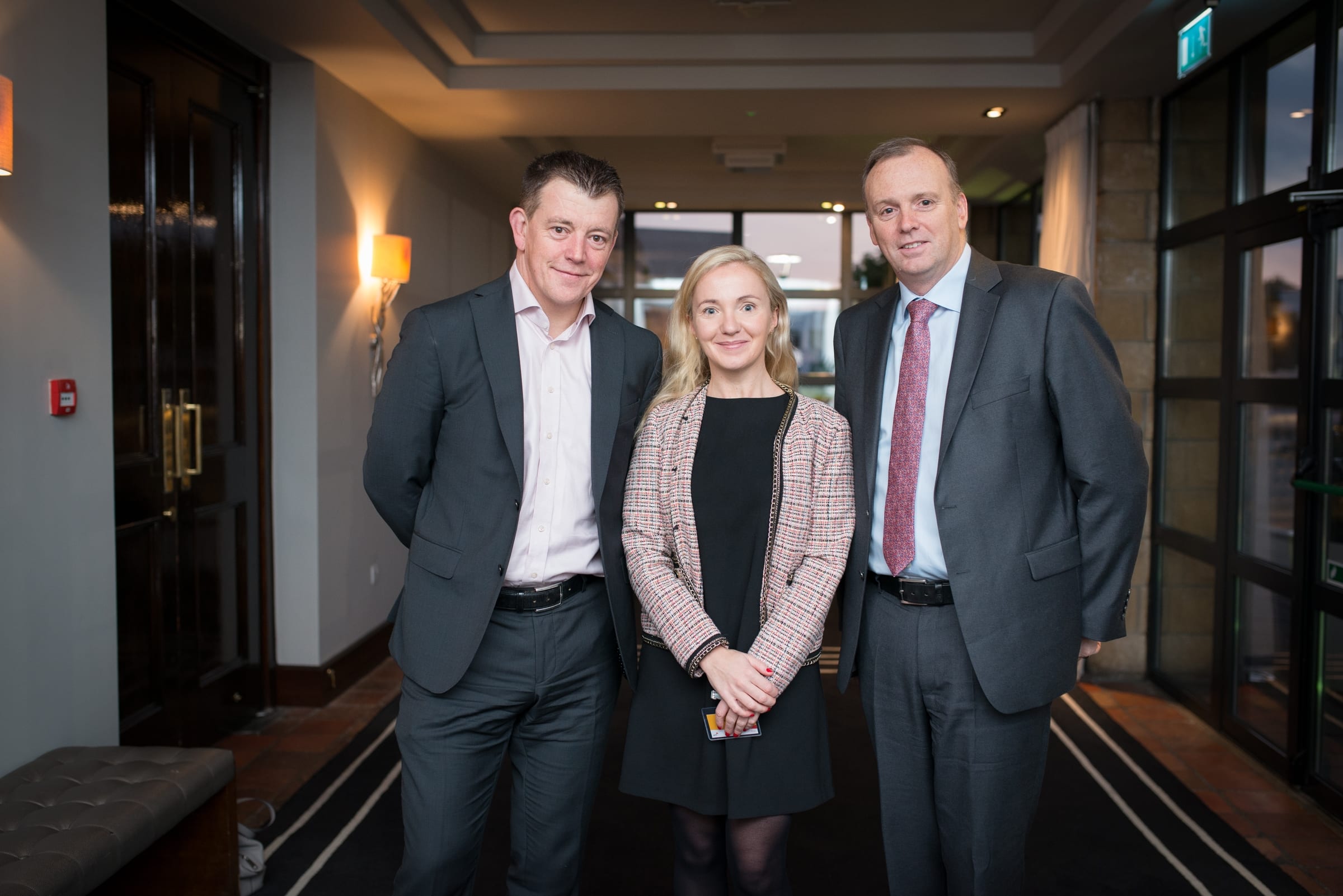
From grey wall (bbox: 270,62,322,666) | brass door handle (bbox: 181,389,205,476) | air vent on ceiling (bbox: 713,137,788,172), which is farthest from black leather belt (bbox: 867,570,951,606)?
air vent on ceiling (bbox: 713,137,788,172)

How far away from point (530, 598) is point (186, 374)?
2404 millimetres

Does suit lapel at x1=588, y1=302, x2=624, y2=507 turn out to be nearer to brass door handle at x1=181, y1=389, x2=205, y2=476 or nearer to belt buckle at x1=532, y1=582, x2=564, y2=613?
belt buckle at x1=532, y1=582, x2=564, y2=613

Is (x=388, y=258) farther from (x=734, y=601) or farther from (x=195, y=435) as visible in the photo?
(x=734, y=601)

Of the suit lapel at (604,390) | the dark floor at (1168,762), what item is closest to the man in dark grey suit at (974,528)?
the suit lapel at (604,390)

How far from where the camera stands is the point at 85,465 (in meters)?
2.99

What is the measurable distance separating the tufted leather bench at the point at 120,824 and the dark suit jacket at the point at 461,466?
2.66 ft

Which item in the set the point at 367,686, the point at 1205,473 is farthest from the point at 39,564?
the point at 1205,473

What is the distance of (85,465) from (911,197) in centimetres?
254

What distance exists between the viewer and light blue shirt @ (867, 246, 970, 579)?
198 cm

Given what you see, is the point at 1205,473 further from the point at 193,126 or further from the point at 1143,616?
the point at 193,126

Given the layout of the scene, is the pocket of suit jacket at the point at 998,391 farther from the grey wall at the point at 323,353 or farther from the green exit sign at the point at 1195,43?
the grey wall at the point at 323,353

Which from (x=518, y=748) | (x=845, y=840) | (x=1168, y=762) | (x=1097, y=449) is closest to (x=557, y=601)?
(x=518, y=748)

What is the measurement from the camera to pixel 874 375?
2113mm

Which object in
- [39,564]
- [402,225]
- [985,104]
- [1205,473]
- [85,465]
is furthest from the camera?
[402,225]
